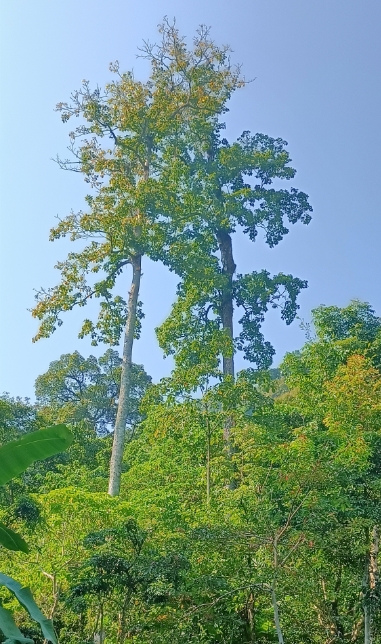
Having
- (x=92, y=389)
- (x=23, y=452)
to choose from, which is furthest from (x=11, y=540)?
(x=92, y=389)

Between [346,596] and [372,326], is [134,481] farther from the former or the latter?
[372,326]

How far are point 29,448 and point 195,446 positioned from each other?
22.1 feet

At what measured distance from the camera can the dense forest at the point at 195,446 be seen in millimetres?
5805

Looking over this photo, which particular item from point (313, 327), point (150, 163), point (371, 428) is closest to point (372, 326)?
point (313, 327)

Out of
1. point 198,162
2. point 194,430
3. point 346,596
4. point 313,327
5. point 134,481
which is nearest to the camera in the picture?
point 346,596

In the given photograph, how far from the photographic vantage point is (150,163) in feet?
42.9

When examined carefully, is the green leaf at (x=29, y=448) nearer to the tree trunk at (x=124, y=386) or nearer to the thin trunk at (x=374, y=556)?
the thin trunk at (x=374, y=556)

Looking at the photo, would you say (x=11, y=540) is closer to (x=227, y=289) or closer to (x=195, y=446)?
(x=195, y=446)

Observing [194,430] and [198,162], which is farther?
[198,162]

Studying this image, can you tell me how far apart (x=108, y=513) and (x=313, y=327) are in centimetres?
899

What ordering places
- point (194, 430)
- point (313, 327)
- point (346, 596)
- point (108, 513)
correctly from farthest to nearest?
point (313, 327) < point (194, 430) < point (108, 513) < point (346, 596)

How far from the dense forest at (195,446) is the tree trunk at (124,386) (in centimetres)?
4

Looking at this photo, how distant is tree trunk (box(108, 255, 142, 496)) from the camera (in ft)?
33.1

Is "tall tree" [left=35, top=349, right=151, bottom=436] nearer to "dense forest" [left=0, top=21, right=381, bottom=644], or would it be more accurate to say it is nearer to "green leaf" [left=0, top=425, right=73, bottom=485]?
"dense forest" [left=0, top=21, right=381, bottom=644]
